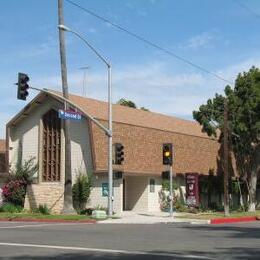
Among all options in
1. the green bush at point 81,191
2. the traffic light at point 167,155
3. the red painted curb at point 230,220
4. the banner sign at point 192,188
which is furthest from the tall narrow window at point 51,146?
the red painted curb at point 230,220

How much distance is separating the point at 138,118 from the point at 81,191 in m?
8.27

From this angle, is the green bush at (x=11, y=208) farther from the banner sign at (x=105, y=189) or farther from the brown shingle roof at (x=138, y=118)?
the brown shingle roof at (x=138, y=118)

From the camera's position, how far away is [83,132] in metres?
41.8

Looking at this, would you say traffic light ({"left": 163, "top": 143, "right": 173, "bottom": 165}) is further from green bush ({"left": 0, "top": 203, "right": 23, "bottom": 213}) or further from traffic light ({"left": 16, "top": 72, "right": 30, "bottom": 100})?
green bush ({"left": 0, "top": 203, "right": 23, "bottom": 213})

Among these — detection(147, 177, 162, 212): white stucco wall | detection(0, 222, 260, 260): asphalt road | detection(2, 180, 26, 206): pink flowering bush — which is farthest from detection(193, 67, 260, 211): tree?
detection(0, 222, 260, 260): asphalt road

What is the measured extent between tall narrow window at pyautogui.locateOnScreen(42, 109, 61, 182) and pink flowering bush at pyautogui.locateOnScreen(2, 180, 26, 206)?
5.77 ft

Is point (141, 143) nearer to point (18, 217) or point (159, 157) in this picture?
point (159, 157)

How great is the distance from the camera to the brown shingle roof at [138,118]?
141ft

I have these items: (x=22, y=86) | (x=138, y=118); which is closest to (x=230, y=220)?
(x=22, y=86)

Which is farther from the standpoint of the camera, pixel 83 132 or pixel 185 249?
pixel 83 132

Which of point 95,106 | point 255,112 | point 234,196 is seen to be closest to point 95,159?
point 95,106

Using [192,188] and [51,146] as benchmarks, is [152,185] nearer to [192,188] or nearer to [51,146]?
[192,188]

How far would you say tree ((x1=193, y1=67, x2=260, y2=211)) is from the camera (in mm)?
44156

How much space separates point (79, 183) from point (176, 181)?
8.55 metres
